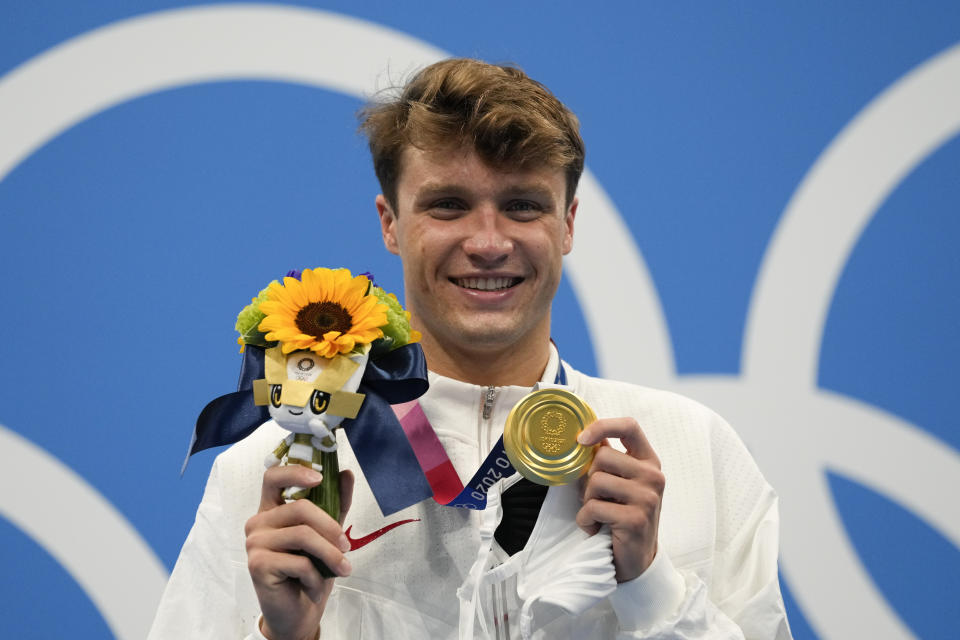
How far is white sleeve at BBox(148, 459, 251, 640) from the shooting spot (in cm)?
135

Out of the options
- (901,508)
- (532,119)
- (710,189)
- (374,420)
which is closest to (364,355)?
(374,420)

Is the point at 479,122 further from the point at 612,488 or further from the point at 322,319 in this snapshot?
the point at 612,488

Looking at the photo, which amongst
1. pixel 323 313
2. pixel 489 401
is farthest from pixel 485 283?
pixel 323 313

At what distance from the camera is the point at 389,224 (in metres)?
1.54

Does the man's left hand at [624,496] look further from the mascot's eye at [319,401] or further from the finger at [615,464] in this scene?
the mascot's eye at [319,401]

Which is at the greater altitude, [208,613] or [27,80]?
[27,80]

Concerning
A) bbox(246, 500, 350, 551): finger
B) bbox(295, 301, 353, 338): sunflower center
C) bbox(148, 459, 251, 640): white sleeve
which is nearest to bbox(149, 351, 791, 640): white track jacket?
bbox(148, 459, 251, 640): white sleeve

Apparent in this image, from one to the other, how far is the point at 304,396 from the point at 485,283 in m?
0.40

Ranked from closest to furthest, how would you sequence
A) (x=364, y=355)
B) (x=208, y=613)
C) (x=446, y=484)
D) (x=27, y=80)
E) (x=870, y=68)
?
1. (x=364, y=355)
2. (x=446, y=484)
3. (x=208, y=613)
4. (x=27, y=80)
5. (x=870, y=68)

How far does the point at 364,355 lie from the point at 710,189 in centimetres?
131

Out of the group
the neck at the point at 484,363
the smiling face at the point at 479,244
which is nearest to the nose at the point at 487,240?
the smiling face at the point at 479,244

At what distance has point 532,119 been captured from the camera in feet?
4.49

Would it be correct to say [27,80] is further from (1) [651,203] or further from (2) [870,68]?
(2) [870,68]

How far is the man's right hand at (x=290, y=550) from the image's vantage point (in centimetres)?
108
